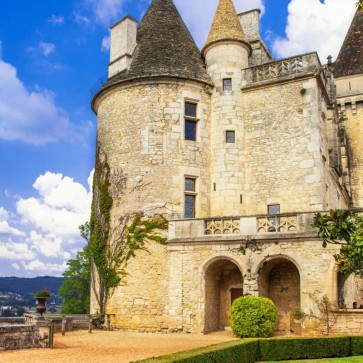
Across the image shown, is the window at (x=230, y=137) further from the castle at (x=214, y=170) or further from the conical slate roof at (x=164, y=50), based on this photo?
the conical slate roof at (x=164, y=50)

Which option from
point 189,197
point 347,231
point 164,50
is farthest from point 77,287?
point 347,231

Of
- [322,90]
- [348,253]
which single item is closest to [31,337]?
[348,253]

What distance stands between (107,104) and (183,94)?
12.2ft

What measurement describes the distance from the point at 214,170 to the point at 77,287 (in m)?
14.1

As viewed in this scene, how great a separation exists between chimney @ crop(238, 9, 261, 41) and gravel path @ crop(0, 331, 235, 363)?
51.8 ft

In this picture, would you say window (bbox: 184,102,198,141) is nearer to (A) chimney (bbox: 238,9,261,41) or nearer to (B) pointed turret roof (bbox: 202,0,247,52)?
(B) pointed turret roof (bbox: 202,0,247,52)

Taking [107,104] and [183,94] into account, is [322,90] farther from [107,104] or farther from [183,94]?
[107,104]

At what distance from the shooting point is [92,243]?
21688 mm

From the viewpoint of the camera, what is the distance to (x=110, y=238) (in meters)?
20.9

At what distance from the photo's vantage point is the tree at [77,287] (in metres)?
29.9

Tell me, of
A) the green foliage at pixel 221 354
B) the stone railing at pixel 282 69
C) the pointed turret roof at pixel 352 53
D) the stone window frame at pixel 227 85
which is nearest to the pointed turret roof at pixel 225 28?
the stone railing at pixel 282 69

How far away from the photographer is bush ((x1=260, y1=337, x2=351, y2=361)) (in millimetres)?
12938

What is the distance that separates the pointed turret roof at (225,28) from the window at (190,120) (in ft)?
11.0

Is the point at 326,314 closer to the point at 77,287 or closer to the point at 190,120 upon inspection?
the point at 190,120
